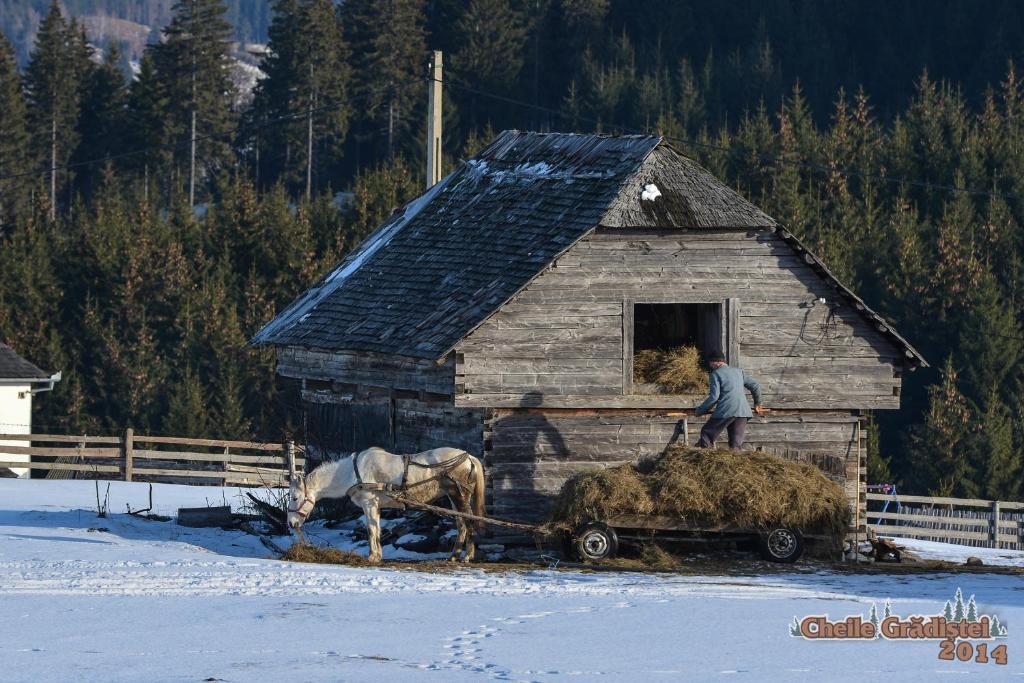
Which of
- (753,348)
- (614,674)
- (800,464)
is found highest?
(753,348)

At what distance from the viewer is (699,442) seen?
22.3 meters

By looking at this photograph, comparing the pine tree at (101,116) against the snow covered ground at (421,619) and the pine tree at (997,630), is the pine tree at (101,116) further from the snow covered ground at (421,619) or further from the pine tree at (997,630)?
the pine tree at (997,630)

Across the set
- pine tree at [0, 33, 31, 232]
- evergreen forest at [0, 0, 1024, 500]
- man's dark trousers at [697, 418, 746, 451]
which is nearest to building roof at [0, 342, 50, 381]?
evergreen forest at [0, 0, 1024, 500]

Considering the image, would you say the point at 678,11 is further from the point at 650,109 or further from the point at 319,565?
the point at 319,565

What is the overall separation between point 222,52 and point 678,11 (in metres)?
28.2

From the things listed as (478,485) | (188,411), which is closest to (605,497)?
(478,485)

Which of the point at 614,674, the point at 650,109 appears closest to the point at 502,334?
the point at 614,674

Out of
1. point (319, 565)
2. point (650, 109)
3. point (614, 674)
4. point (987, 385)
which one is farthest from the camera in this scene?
point (650, 109)

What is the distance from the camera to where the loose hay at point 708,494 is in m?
20.8

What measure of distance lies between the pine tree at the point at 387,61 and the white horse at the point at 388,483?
77795mm

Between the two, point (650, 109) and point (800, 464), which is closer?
point (800, 464)

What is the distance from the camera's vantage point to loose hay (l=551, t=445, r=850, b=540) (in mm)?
20781

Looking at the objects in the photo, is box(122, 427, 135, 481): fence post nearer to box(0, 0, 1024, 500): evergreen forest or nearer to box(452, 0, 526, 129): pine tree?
box(0, 0, 1024, 500): evergreen forest

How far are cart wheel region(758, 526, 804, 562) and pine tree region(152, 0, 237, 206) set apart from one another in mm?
80232
